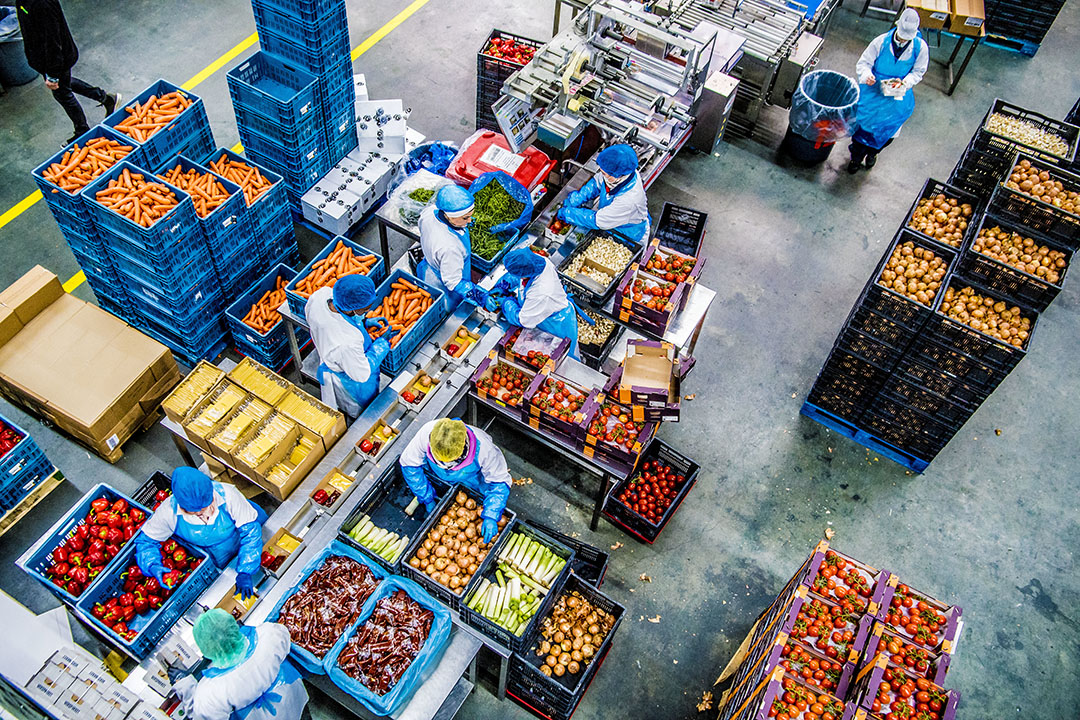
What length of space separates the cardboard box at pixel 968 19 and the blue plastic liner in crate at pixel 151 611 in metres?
12.3

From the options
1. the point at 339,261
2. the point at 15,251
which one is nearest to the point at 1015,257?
the point at 339,261

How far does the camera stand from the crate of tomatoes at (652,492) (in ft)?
25.1

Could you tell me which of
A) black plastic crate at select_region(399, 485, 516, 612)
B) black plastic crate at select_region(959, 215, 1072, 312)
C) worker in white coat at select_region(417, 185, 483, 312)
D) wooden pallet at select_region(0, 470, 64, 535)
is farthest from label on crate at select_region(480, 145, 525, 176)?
wooden pallet at select_region(0, 470, 64, 535)

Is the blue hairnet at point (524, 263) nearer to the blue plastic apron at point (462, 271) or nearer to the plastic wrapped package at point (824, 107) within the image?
the blue plastic apron at point (462, 271)

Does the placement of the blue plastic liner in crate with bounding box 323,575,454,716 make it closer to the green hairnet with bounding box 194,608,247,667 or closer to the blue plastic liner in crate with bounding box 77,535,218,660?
the green hairnet with bounding box 194,608,247,667

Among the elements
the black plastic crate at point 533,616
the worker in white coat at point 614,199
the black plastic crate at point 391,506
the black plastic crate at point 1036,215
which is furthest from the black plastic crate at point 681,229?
the black plastic crate at point 391,506

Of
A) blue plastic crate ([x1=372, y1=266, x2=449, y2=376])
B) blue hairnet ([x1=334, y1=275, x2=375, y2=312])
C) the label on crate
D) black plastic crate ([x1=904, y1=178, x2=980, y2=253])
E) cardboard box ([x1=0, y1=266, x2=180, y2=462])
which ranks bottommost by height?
cardboard box ([x1=0, y1=266, x2=180, y2=462])

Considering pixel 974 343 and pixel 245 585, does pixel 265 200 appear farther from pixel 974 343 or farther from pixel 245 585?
pixel 974 343

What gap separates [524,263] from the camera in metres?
7.11

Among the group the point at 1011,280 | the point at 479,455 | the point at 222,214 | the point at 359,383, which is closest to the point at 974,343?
the point at 1011,280

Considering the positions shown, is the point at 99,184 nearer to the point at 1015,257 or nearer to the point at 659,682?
the point at 659,682

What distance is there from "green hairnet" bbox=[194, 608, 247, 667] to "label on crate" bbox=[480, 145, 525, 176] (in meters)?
5.50

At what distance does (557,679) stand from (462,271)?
12.0 ft

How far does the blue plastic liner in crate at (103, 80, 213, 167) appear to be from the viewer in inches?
319
